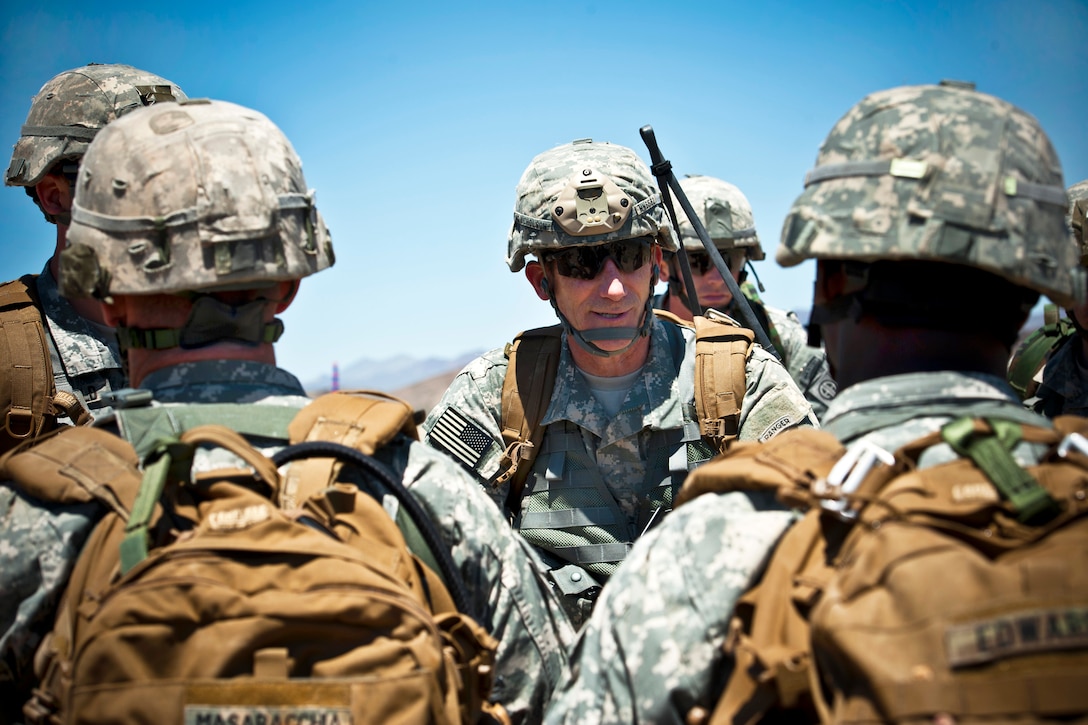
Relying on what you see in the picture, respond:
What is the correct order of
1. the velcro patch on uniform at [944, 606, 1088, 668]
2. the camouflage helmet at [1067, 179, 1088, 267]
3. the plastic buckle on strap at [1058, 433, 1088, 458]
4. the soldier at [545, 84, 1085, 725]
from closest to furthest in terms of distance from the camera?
1. the velcro patch on uniform at [944, 606, 1088, 668]
2. the plastic buckle on strap at [1058, 433, 1088, 458]
3. the soldier at [545, 84, 1085, 725]
4. the camouflage helmet at [1067, 179, 1088, 267]

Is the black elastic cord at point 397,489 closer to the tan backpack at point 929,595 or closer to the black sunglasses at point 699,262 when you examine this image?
the tan backpack at point 929,595

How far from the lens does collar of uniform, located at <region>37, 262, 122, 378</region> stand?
16.5 feet

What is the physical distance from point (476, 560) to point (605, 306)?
2263 mm

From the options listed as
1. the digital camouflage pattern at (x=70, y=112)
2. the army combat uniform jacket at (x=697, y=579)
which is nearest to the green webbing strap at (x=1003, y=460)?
the army combat uniform jacket at (x=697, y=579)

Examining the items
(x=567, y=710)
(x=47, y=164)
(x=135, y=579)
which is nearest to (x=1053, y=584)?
(x=567, y=710)

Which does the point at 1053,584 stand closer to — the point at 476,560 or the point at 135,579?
the point at 476,560

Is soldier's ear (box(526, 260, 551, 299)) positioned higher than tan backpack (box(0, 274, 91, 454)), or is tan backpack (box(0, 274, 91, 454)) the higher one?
soldier's ear (box(526, 260, 551, 299))

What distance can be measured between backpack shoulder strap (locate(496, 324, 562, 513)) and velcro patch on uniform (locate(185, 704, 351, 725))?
8.68 ft

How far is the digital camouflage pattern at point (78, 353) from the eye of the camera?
502cm

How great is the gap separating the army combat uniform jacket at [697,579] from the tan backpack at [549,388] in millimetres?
2103

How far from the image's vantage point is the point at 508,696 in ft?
10.2

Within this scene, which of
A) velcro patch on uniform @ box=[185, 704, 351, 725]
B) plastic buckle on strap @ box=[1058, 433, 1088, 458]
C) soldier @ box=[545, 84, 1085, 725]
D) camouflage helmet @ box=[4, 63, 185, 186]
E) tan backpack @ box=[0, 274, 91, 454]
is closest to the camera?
plastic buckle on strap @ box=[1058, 433, 1088, 458]

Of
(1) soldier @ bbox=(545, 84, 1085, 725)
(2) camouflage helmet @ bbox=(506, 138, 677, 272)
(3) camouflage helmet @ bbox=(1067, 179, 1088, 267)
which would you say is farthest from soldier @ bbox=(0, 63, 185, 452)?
(3) camouflage helmet @ bbox=(1067, 179, 1088, 267)

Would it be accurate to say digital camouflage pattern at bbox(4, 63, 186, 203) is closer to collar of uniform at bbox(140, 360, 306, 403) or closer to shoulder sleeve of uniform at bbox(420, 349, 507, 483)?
shoulder sleeve of uniform at bbox(420, 349, 507, 483)
